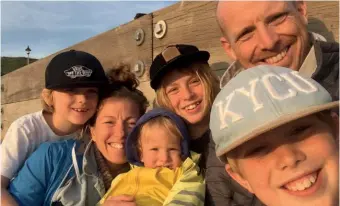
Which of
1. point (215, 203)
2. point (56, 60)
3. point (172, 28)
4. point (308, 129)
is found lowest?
point (215, 203)

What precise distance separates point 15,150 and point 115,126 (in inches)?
25.4

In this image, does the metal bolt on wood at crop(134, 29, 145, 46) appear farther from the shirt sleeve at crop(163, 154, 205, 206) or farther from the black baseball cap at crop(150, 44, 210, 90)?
the shirt sleeve at crop(163, 154, 205, 206)

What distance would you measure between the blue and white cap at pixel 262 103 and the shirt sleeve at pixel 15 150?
5.75ft

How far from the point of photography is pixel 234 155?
1.44m

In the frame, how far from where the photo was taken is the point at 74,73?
280 cm

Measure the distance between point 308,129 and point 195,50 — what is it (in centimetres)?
136

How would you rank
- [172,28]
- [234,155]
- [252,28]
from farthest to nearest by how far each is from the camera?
[172,28], [252,28], [234,155]

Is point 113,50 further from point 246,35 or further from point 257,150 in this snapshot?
point 257,150

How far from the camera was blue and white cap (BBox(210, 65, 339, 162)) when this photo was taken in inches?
48.6

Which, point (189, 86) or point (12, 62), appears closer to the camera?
point (189, 86)

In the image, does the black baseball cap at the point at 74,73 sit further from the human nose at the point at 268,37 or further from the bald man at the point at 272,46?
the human nose at the point at 268,37

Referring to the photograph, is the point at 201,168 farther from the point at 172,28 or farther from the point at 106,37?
the point at 106,37

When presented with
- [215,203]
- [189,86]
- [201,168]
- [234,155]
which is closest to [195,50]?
[189,86]

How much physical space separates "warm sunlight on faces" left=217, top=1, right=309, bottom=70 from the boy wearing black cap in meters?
1.12
